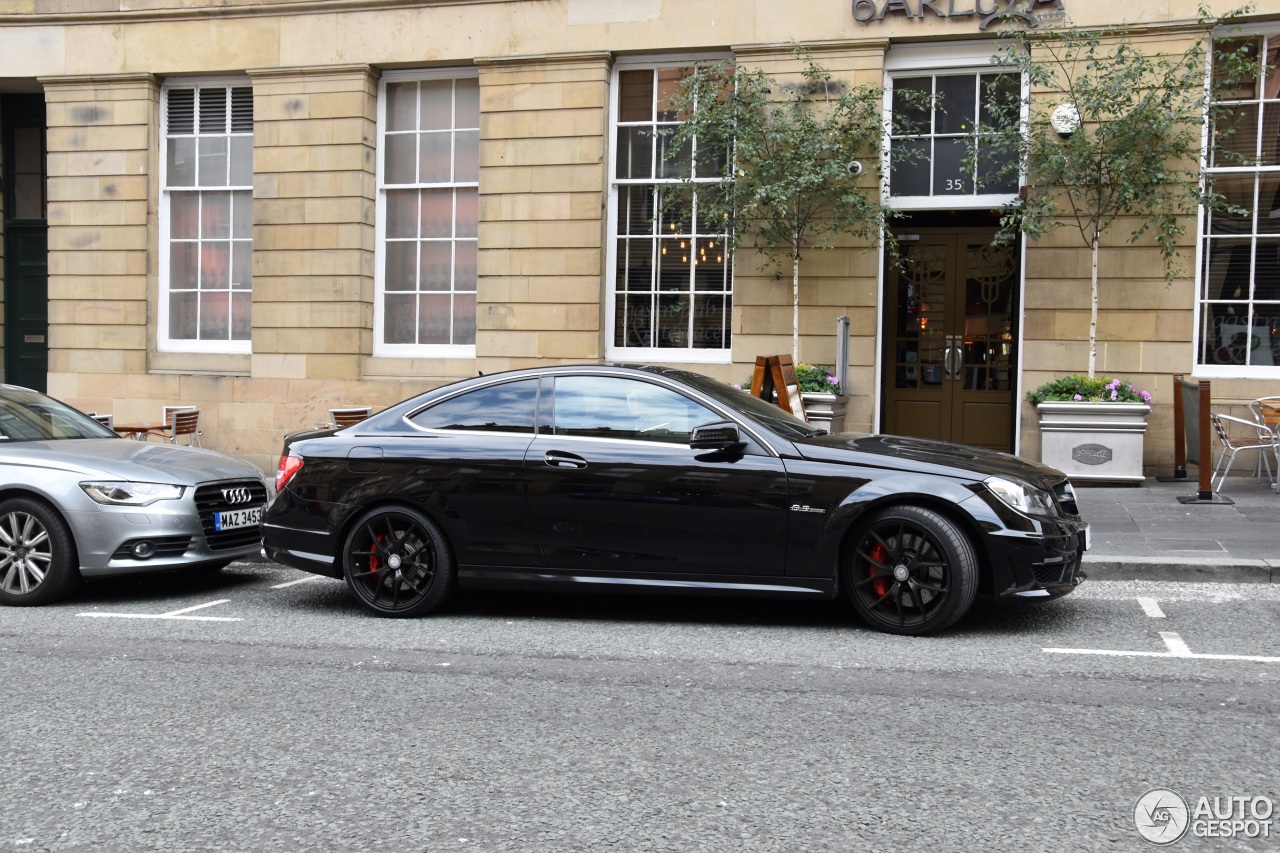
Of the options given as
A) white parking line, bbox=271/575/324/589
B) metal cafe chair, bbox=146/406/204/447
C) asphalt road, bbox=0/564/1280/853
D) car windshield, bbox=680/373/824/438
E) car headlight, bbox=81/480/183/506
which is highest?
car windshield, bbox=680/373/824/438

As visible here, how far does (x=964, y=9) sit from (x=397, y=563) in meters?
8.85

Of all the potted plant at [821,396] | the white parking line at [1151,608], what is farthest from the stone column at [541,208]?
the white parking line at [1151,608]

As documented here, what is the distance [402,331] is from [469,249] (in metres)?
1.31

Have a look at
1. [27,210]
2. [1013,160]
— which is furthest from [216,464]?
[27,210]

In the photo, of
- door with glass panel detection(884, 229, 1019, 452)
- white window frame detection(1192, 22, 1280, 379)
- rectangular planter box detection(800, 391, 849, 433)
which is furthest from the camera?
door with glass panel detection(884, 229, 1019, 452)

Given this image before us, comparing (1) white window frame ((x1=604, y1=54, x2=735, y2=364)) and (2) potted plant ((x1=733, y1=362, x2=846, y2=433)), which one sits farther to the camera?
(1) white window frame ((x1=604, y1=54, x2=735, y2=364))

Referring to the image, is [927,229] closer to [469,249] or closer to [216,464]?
[469,249]

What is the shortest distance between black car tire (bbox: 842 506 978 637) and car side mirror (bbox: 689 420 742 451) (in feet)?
2.66

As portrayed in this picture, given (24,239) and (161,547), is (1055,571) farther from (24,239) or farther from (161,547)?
(24,239)

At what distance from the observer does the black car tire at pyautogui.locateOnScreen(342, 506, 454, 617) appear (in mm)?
7078

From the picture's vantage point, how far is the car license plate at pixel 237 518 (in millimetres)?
8172

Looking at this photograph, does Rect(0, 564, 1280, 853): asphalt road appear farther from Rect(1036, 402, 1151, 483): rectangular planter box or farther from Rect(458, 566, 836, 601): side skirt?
Rect(1036, 402, 1151, 483): rectangular planter box

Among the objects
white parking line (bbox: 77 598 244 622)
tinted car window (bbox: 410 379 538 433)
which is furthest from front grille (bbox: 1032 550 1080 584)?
white parking line (bbox: 77 598 244 622)

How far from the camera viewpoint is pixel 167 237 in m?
15.6
